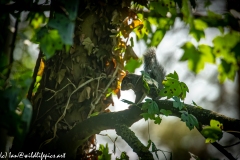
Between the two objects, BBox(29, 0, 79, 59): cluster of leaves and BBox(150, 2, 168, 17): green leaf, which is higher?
BBox(150, 2, 168, 17): green leaf

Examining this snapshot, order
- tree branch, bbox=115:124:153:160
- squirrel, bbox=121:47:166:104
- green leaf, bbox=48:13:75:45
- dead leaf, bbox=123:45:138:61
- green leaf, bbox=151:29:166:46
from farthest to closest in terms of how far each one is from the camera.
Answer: squirrel, bbox=121:47:166:104, dead leaf, bbox=123:45:138:61, tree branch, bbox=115:124:153:160, green leaf, bbox=151:29:166:46, green leaf, bbox=48:13:75:45

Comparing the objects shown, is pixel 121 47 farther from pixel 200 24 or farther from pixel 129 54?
pixel 200 24

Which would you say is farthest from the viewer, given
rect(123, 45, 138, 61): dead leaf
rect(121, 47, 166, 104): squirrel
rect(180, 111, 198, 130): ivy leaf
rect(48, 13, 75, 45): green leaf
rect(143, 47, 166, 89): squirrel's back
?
rect(143, 47, 166, 89): squirrel's back

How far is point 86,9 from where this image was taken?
4.05ft

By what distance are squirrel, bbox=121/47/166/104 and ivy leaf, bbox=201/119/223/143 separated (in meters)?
0.52

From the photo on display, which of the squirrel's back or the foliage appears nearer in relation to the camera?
the foliage

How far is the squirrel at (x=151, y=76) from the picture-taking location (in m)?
1.64

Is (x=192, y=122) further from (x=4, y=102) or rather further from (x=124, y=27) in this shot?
(x=4, y=102)

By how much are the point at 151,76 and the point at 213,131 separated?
91 centimetres

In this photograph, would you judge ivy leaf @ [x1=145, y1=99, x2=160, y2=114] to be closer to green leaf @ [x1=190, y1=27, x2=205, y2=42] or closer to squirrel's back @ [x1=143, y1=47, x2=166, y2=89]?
green leaf @ [x1=190, y1=27, x2=205, y2=42]

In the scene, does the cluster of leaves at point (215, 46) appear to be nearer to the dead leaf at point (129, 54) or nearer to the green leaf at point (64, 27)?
the green leaf at point (64, 27)

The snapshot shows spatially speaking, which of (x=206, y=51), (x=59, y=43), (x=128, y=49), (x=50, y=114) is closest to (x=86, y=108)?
(x=50, y=114)

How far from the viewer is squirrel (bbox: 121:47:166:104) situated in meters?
1.64

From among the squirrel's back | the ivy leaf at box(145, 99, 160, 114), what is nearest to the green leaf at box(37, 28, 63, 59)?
the ivy leaf at box(145, 99, 160, 114)
